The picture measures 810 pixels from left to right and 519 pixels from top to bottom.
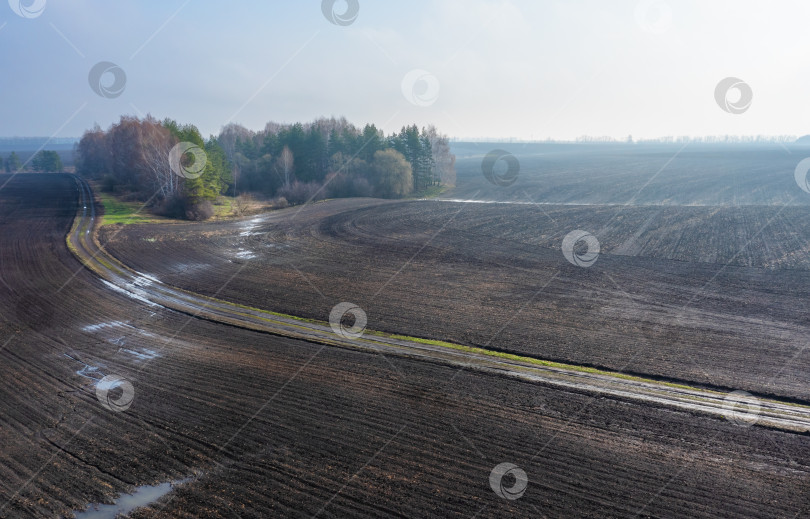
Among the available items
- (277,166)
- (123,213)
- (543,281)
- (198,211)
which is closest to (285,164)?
(277,166)

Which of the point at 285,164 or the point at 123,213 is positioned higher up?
the point at 285,164

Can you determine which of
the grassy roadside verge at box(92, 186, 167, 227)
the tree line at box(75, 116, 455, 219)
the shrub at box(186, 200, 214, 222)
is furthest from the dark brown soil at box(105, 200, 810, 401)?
the tree line at box(75, 116, 455, 219)

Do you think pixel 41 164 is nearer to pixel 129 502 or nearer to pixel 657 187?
pixel 657 187

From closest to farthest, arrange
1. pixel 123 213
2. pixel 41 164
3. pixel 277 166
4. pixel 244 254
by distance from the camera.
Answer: pixel 244 254, pixel 123 213, pixel 277 166, pixel 41 164

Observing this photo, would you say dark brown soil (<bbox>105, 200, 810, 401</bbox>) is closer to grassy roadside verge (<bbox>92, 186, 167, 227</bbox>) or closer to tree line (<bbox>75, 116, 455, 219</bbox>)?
grassy roadside verge (<bbox>92, 186, 167, 227</bbox>)

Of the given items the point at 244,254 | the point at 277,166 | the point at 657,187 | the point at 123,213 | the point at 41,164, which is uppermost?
the point at 41,164

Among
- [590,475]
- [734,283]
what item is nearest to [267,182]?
[734,283]

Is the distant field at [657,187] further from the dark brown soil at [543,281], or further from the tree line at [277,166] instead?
the dark brown soil at [543,281]

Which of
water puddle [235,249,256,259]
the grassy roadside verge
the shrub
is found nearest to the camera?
water puddle [235,249,256,259]
